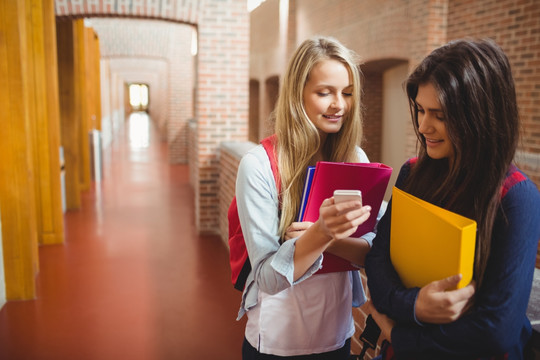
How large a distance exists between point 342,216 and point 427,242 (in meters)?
0.21

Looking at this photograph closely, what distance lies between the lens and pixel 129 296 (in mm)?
4566

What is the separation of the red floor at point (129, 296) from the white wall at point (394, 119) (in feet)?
Result: 13.7

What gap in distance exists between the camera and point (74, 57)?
26.2ft

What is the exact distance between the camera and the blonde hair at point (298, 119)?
153 cm

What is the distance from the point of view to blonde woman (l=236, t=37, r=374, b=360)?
149 centimetres

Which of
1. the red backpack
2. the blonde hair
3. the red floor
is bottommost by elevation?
the red floor

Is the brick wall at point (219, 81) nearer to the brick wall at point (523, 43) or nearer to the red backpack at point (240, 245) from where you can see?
the brick wall at point (523, 43)

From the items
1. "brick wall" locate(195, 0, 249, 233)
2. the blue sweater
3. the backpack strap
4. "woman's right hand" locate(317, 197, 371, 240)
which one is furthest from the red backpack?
"brick wall" locate(195, 0, 249, 233)

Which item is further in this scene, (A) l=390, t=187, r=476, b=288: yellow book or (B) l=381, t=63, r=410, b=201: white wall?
(B) l=381, t=63, r=410, b=201: white wall

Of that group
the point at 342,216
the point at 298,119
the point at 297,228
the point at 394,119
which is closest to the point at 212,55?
the point at 394,119

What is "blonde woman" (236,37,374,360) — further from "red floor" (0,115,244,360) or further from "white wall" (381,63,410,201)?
"white wall" (381,63,410,201)

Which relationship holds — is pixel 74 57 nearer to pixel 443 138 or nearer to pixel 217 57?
pixel 217 57

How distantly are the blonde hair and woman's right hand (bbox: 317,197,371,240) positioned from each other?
0.95 feet

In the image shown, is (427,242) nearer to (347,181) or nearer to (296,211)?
(347,181)
